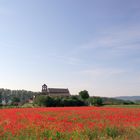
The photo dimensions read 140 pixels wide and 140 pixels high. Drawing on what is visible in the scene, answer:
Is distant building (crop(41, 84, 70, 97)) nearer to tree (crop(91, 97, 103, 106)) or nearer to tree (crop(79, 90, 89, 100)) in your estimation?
tree (crop(79, 90, 89, 100))

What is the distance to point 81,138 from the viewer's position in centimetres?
1102

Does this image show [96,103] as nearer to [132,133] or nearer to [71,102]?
[71,102]

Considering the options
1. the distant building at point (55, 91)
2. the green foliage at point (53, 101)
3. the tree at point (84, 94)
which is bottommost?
the green foliage at point (53, 101)

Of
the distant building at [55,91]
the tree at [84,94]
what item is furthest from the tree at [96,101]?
the distant building at [55,91]

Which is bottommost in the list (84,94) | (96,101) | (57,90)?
(96,101)

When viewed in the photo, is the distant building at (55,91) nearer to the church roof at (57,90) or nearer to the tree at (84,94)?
the church roof at (57,90)

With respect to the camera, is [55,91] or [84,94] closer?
[84,94]

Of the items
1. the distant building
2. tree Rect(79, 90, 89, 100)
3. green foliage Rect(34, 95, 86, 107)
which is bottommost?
green foliage Rect(34, 95, 86, 107)

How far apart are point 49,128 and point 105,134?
100 inches

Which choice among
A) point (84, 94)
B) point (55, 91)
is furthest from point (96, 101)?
point (55, 91)

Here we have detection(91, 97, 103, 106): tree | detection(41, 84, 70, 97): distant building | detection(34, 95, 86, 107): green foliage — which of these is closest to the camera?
detection(34, 95, 86, 107): green foliage

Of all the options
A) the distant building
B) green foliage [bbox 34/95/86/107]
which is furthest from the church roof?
green foliage [bbox 34/95/86/107]

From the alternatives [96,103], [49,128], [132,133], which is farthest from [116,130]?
[96,103]

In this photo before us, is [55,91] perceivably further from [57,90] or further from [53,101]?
[53,101]
